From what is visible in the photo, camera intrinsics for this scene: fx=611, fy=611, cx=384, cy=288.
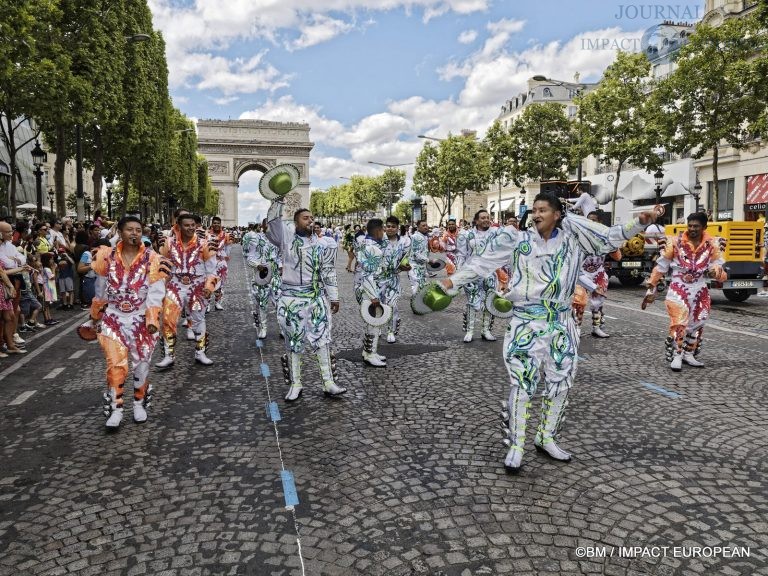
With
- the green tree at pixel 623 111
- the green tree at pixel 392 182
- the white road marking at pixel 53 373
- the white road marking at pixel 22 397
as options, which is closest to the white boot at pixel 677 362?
the white road marking at pixel 22 397

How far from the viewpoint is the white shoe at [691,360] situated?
775 centimetres

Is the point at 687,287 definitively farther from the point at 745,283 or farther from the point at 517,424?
the point at 745,283

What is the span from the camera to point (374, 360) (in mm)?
7961

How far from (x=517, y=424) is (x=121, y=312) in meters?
3.63

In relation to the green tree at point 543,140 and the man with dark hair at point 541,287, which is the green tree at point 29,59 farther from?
the green tree at point 543,140

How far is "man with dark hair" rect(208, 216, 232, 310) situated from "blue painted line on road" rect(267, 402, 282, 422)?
244 centimetres

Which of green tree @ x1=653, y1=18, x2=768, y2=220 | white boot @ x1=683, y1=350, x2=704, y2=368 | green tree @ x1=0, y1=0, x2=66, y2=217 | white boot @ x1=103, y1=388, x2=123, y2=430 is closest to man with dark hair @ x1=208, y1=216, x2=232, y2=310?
white boot @ x1=103, y1=388, x2=123, y2=430

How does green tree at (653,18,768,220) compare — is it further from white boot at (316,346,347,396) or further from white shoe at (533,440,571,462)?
white shoe at (533,440,571,462)

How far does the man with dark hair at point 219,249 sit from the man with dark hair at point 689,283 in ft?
19.2

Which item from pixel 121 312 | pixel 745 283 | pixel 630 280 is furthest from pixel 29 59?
pixel 745 283

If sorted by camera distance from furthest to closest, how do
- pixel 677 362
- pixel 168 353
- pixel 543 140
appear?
pixel 543 140 < pixel 168 353 < pixel 677 362

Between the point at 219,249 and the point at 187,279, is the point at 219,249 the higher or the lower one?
the higher one

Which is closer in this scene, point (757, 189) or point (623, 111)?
point (623, 111)

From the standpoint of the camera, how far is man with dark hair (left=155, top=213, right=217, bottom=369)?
26.0ft
